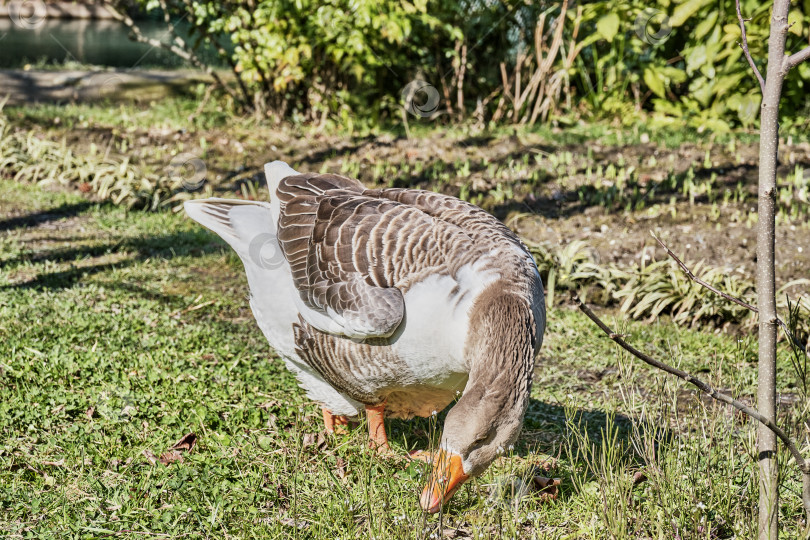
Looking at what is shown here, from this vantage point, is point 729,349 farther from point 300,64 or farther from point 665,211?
point 300,64

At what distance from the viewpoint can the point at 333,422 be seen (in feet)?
13.2

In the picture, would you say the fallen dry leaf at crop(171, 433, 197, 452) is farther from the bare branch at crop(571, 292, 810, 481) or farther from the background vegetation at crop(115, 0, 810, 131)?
the background vegetation at crop(115, 0, 810, 131)

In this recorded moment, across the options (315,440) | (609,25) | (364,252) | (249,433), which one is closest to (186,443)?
(249,433)

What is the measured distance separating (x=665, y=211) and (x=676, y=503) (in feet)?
13.9

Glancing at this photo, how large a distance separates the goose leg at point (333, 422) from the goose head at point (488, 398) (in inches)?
48.5

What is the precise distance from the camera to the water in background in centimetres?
1484

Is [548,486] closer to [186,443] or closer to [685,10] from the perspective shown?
[186,443]

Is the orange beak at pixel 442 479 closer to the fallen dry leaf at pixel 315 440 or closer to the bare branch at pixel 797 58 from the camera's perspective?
the fallen dry leaf at pixel 315 440

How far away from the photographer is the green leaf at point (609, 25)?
8.49 meters

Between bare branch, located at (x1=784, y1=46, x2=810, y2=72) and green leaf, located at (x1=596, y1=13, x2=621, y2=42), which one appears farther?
green leaf, located at (x1=596, y1=13, x2=621, y2=42)

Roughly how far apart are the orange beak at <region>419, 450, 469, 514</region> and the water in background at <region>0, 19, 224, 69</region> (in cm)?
1100

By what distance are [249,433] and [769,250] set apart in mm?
2655

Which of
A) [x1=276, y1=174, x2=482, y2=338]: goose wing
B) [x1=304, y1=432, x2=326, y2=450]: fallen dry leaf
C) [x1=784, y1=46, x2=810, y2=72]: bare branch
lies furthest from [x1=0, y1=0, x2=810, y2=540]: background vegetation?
[x1=784, y1=46, x2=810, y2=72]: bare branch

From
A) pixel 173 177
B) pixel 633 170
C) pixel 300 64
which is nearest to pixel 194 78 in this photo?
pixel 300 64
